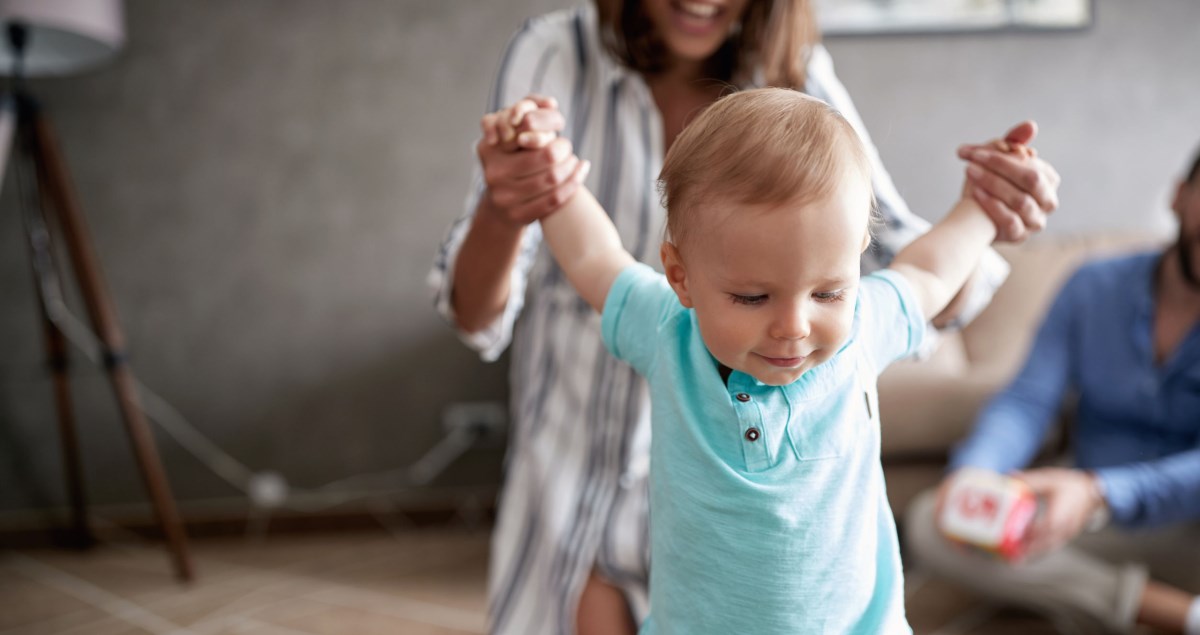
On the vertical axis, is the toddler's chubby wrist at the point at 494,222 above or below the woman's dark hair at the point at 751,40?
below

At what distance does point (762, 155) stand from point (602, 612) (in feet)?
1.52

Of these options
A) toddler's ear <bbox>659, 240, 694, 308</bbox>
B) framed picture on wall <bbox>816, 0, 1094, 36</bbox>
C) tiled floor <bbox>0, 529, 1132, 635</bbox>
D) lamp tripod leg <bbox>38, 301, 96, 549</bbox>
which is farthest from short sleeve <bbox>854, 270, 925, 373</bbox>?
lamp tripod leg <bbox>38, 301, 96, 549</bbox>

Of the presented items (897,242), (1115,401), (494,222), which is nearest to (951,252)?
(897,242)

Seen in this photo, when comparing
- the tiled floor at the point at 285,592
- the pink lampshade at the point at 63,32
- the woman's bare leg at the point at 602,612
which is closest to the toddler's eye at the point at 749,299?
the woman's bare leg at the point at 602,612

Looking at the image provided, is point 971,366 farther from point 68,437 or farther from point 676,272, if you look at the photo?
point 68,437

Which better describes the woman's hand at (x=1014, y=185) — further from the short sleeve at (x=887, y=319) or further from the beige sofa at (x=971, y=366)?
the beige sofa at (x=971, y=366)

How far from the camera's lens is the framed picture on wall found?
2.13 meters

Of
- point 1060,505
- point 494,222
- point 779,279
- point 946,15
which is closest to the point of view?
point 779,279

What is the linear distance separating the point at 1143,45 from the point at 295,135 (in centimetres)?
219

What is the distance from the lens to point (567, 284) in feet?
2.81

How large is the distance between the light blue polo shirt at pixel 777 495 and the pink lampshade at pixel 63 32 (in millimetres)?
1655

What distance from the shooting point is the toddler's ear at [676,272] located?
1.69 feet


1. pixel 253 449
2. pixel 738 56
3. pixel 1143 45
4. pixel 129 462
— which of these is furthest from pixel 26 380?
pixel 1143 45

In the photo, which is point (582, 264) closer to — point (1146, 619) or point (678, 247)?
point (678, 247)
